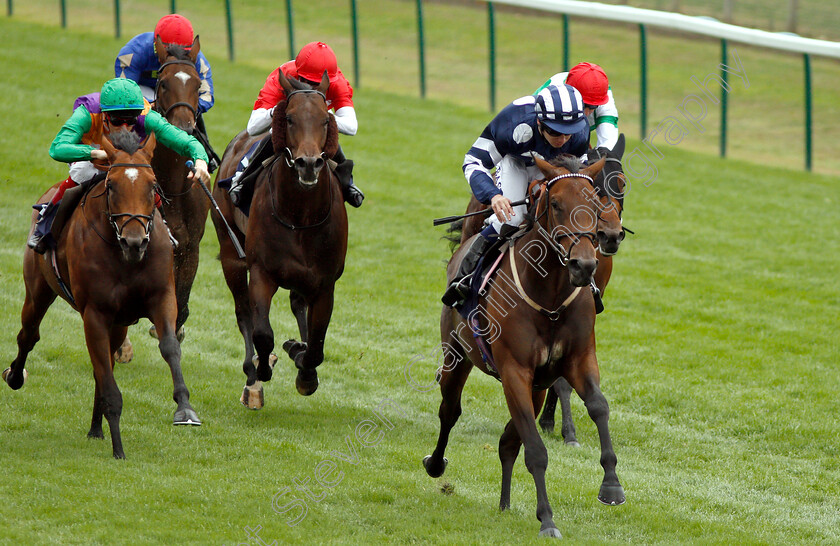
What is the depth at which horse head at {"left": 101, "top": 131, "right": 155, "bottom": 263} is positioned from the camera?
241 inches

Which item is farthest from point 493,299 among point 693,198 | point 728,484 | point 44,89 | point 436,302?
point 44,89

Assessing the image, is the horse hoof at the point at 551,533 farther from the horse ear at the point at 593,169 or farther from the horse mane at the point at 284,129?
the horse mane at the point at 284,129

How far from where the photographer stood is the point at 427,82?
2192 cm

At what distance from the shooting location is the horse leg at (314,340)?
771 centimetres

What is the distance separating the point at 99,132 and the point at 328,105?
1.58 meters

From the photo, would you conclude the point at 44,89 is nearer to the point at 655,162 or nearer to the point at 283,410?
the point at 655,162

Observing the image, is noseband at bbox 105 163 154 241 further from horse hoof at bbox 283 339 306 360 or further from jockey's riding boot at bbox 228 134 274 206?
horse hoof at bbox 283 339 306 360

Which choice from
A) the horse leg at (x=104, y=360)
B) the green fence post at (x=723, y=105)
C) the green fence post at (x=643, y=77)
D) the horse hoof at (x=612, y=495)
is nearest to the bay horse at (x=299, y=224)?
the horse leg at (x=104, y=360)

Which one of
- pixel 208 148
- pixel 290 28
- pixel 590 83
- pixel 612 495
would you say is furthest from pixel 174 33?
pixel 290 28

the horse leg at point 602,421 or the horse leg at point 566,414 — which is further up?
the horse leg at point 602,421

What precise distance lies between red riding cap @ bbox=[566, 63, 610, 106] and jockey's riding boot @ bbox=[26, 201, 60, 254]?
3.67 meters

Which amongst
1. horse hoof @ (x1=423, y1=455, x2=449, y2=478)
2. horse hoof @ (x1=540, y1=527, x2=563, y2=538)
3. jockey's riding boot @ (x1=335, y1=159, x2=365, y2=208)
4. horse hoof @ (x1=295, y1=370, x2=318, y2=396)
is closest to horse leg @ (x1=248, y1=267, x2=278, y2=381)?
horse hoof @ (x1=295, y1=370, x2=318, y2=396)

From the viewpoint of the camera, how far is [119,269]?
21.3 ft

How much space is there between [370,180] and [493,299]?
33.4 ft
